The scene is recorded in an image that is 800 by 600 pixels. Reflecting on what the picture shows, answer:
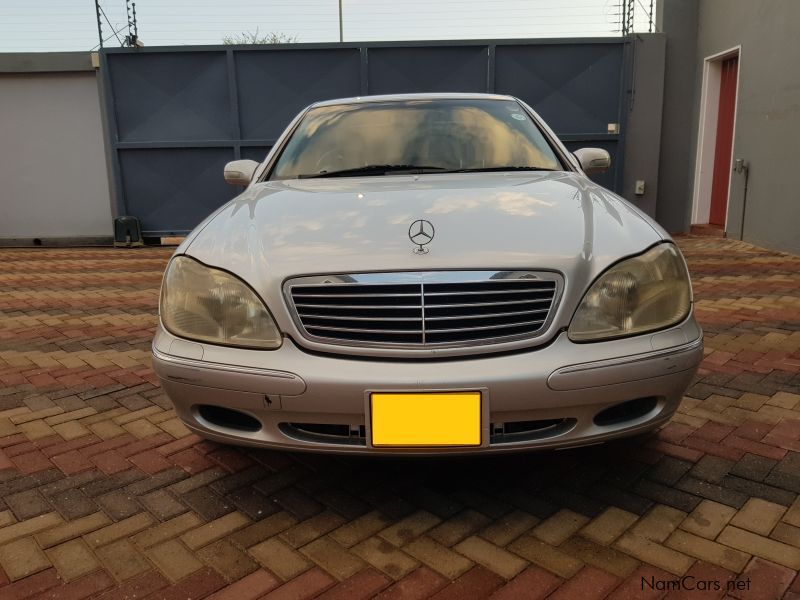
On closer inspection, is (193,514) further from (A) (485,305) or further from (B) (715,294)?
(B) (715,294)

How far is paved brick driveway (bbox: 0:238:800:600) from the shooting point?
69.1 inches

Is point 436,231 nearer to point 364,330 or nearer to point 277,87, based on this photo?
point 364,330

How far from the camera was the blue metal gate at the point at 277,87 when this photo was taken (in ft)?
30.0

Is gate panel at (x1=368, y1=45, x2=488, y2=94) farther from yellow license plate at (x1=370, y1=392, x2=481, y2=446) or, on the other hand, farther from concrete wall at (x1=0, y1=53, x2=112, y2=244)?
yellow license plate at (x1=370, y1=392, x2=481, y2=446)

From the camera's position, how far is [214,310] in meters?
1.96

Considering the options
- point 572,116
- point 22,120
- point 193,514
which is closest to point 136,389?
point 193,514

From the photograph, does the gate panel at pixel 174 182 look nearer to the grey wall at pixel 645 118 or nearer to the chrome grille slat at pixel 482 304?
the grey wall at pixel 645 118

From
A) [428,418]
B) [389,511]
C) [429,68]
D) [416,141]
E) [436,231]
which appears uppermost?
[429,68]

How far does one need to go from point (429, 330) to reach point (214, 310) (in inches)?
26.6

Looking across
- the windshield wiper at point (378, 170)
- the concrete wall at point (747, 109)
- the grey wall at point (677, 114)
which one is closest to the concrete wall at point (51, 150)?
the windshield wiper at point (378, 170)

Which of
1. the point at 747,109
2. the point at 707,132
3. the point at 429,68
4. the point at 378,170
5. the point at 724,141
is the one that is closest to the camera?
the point at 378,170

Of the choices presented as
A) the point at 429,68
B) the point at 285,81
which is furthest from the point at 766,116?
the point at 285,81

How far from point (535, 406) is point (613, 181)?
27.5ft

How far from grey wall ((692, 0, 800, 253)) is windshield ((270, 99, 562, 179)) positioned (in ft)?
18.0
